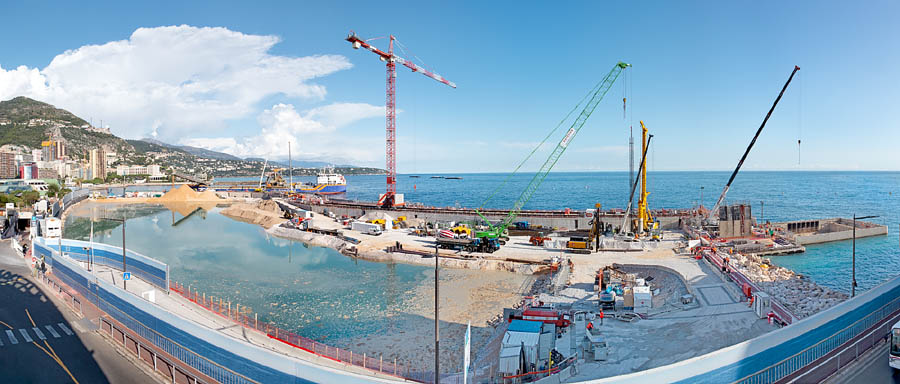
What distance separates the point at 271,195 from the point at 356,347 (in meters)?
93.4

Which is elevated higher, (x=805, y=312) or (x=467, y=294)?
(x=805, y=312)

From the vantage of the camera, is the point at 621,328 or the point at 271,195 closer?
the point at 621,328

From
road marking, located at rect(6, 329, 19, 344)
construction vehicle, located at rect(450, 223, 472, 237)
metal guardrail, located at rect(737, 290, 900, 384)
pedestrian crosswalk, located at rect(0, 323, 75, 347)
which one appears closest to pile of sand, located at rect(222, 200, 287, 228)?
construction vehicle, located at rect(450, 223, 472, 237)

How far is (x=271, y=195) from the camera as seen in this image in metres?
104

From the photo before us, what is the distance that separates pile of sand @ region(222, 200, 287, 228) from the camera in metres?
64.6

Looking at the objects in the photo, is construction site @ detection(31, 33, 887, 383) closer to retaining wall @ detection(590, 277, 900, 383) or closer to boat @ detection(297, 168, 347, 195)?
retaining wall @ detection(590, 277, 900, 383)

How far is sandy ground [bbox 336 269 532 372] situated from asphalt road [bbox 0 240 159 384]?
868 cm

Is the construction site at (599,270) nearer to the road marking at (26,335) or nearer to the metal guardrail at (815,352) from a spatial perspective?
the metal guardrail at (815,352)

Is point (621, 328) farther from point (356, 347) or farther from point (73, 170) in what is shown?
point (73, 170)

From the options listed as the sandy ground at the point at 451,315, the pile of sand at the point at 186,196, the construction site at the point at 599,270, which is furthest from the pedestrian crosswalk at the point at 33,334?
the pile of sand at the point at 186,196

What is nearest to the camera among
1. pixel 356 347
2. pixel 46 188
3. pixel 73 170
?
pixel 356 347

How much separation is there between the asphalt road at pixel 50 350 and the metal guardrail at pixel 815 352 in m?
17.1

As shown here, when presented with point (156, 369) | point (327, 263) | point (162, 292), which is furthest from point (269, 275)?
point (156, 369)

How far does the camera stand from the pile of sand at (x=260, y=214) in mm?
64600
